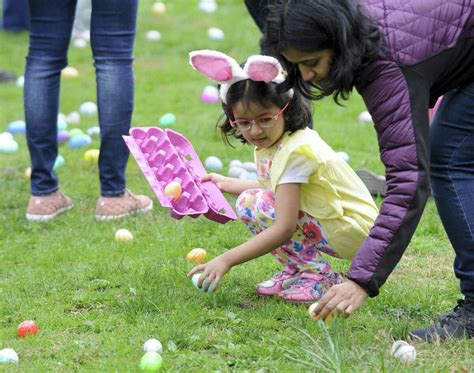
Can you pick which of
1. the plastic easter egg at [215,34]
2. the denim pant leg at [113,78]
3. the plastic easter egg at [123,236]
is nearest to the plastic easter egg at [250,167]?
the denim pant leg at [113,78]

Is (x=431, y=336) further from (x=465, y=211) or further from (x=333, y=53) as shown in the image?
(x=333, y=53)

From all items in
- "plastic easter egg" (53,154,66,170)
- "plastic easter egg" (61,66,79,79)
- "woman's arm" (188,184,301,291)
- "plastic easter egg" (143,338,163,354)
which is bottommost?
"plastic easter egg" (61,66,79,79)

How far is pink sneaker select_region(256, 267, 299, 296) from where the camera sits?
143 inches

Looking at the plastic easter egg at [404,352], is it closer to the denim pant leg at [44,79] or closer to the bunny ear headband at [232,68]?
the bunny ear headband at [232,68]

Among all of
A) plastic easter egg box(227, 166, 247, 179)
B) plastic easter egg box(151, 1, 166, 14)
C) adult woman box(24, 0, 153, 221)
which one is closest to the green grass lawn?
adult woman box(24, 0, 153, 221)

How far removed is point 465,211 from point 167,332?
44.0 inches

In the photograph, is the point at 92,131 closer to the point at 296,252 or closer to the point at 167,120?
the point at 167,120

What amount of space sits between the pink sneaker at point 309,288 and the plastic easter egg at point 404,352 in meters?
0.65

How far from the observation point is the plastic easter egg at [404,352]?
9.38 feet

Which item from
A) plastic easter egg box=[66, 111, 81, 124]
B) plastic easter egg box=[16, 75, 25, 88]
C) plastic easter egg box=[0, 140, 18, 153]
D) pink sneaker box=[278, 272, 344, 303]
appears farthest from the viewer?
plastic easter egg box=[16, 75, 25, 88]

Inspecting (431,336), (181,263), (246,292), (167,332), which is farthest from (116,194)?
(431,336)

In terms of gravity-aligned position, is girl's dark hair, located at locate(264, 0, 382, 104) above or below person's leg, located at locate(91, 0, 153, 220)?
above

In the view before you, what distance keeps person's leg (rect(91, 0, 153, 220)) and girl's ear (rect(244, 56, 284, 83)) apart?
1.44m

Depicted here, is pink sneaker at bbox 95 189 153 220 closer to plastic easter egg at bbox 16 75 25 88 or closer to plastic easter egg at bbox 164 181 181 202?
plastic easter egg at bbox 164 181 181 202
